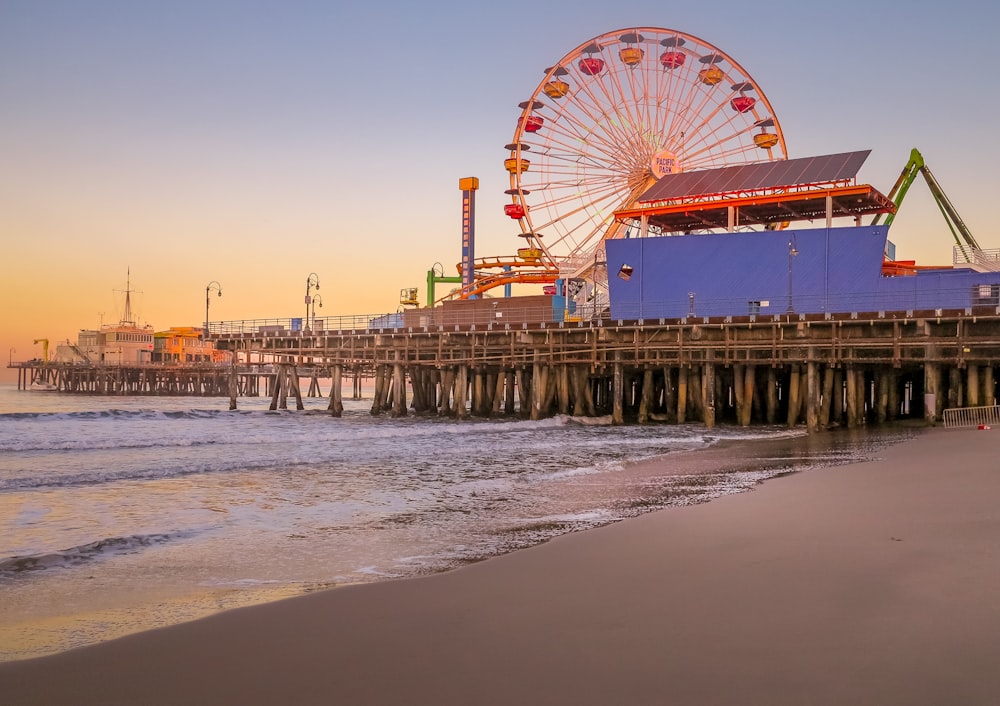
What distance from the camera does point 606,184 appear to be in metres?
48.8

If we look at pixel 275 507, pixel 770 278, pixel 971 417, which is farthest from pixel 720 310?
pixel 275 507

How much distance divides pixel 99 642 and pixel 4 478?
11977 mm

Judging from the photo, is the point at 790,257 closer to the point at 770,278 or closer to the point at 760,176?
the point at 770,278

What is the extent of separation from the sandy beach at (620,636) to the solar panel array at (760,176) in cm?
3231

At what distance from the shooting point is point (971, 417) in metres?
23.2

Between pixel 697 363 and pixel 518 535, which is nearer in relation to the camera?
pixel 518 535

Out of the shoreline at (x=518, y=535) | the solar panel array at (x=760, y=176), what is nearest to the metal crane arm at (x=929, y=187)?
the solar panel array at (x=760, y=176)

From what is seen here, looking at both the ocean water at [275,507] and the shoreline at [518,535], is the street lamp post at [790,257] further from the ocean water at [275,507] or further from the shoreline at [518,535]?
the shoreline at [518,535]

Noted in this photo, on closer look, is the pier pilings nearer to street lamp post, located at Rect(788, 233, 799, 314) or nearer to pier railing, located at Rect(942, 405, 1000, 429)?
pier railing, located at Rect(942, 405, 1000, 429)

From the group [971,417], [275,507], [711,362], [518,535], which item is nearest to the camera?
[518,535]

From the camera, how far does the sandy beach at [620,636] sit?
3445 mm

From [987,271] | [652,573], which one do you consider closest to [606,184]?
[987,271]

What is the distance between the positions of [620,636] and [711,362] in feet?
89.1

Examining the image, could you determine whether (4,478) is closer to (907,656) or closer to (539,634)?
(539,634)
